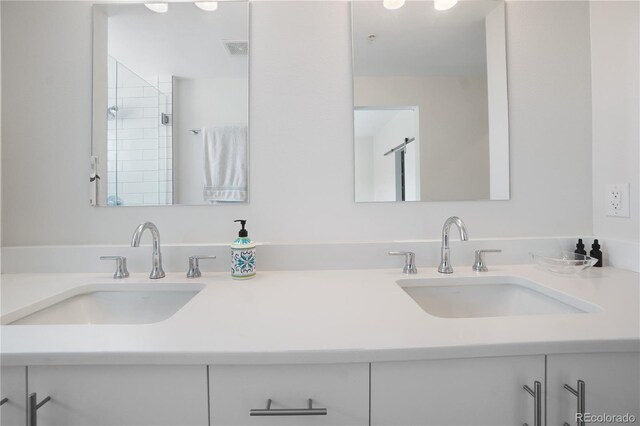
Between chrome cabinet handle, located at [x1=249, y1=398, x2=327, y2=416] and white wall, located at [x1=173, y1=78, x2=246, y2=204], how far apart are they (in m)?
0.88

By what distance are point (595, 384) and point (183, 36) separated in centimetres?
168

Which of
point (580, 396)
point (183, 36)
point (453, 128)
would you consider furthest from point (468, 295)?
point (183, 36)

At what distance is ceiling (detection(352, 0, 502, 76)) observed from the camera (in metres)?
1.25

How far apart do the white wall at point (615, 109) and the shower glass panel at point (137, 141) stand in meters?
1.74

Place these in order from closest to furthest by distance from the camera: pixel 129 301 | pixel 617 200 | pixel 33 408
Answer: pixel 33 408
pixel 129 301
pixel 617 200

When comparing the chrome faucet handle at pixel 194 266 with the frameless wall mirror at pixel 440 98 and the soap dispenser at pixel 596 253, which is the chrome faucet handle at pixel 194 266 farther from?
the soap dispenser at pixel 596 253

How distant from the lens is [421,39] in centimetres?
126

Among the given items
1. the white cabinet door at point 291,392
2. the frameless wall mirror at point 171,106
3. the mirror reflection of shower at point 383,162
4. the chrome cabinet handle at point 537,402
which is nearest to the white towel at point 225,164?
the frameless wall mirror at point 171,106

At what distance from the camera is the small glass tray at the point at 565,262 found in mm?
1101

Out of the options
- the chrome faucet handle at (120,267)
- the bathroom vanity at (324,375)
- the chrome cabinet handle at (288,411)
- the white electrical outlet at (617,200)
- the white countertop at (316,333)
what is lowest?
the chrome cabinet handle at (288,411)

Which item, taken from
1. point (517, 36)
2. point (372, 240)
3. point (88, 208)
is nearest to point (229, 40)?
point (88, 208)

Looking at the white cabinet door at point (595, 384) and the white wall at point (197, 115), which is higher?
the white wall at point (197, 115)

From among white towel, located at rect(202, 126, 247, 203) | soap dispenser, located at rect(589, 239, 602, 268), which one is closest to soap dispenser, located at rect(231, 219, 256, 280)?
white towel, located at rect(202, 126, 247, 203)

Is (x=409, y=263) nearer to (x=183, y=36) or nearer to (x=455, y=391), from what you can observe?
(x=455, y=391)
